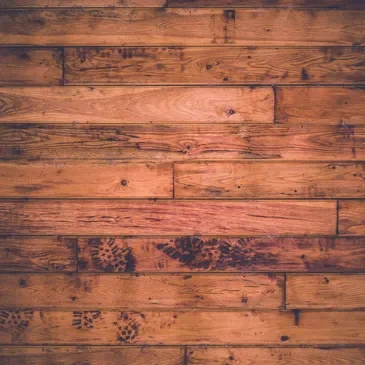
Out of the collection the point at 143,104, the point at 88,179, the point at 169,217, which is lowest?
the point at 169,217

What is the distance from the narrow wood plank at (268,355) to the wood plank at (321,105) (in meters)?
0.95

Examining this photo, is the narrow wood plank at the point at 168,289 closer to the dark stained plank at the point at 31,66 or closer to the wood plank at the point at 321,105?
the wood plank at the point at 321,105

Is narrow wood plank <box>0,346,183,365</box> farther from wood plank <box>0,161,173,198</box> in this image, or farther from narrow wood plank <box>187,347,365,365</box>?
wood plank <box>0,161,173,198</box>

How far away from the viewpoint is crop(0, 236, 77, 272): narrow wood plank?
4.66 feet

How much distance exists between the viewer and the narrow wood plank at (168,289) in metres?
1.42

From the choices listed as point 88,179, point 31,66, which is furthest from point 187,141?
point 31,66

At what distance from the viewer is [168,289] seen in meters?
1.42

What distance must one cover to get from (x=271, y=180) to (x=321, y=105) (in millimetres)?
372

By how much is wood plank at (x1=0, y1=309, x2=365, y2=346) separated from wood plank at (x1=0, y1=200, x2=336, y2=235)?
1.14ft

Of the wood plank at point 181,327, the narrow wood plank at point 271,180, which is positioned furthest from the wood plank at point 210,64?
the wood plank at point 181,327

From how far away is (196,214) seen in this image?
1.41 meters

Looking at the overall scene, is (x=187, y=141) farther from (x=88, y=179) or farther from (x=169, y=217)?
(x=88, y=179)

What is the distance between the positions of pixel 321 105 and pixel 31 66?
1.21 metres

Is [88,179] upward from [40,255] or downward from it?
upward
